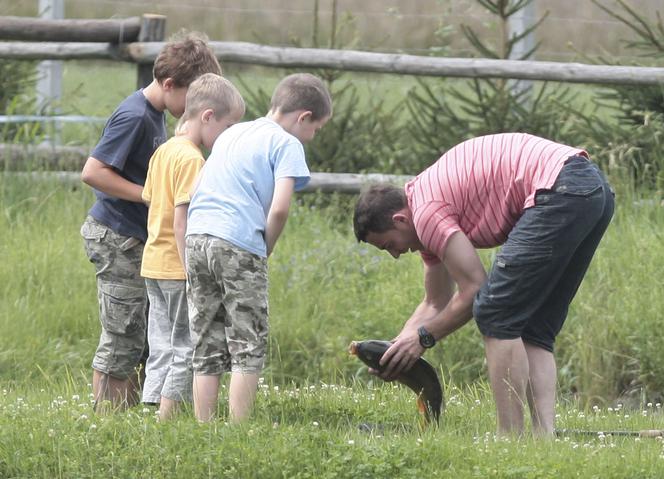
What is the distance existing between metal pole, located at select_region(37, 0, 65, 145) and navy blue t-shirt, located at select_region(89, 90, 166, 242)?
4768mm

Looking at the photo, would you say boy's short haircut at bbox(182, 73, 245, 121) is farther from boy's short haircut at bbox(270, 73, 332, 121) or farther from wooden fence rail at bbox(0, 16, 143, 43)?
wooden fence rail at bbox(0, 16, 143, 43)

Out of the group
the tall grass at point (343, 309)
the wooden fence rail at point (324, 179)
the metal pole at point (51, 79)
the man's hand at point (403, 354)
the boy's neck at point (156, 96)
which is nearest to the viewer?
the man's hand at point (403, 354)

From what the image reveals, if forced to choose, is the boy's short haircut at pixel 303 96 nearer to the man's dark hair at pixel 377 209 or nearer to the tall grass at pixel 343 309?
the man's dark hair at pixel 377 209

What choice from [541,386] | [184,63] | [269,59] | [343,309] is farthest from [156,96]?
[269,59]

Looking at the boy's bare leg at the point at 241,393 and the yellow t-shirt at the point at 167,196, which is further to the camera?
the yellow t-shirt at the point at 167,196

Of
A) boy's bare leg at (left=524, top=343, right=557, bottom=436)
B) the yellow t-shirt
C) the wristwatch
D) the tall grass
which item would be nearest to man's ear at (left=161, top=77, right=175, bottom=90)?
the yellow t-shirt

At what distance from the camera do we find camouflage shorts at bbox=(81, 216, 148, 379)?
18.2 ft

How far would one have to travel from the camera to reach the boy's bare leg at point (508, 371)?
493 centimetres

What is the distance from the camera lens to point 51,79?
1114cm

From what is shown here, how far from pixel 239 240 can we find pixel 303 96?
0.66 m

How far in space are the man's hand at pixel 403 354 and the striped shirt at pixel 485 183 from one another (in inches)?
14.5

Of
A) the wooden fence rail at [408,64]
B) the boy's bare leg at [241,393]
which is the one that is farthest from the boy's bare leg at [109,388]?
the wooden fence rail at [408,64]

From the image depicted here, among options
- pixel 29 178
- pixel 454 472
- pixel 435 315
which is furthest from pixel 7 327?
pixel 454 472

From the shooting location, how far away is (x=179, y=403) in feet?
17.4
